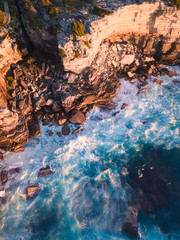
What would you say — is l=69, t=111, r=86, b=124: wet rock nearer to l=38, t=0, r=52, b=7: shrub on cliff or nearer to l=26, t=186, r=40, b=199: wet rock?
l=26, t=186, r=40, b=199: wet rock

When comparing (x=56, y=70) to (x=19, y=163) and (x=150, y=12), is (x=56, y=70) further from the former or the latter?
(x=150, y=12)

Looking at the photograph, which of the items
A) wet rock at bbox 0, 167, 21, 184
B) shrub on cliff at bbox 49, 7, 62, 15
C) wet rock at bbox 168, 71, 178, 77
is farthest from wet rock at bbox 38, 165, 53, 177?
wet rock at bbox 168, 71, 178, 77

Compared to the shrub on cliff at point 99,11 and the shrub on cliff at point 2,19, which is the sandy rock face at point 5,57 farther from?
the shrub on cliff at point 99,11

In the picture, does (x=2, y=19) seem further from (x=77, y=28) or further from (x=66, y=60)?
(x=77, y=28)

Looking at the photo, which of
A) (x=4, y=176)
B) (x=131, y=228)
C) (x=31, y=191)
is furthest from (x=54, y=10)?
(x=131, y=228)

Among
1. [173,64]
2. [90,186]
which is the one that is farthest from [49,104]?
[173,64]
